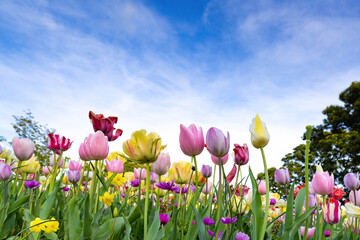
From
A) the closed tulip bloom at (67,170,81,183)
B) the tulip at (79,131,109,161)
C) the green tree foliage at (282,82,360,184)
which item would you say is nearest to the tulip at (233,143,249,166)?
the tulip at (79,131,109,161)

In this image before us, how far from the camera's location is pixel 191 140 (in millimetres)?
1638

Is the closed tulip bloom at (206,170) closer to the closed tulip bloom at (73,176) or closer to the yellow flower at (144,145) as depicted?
the yellow flower at (144,145)

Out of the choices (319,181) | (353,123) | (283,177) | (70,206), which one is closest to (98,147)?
(70,206)

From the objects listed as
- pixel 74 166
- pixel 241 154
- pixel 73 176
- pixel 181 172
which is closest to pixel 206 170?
pixel 181 172

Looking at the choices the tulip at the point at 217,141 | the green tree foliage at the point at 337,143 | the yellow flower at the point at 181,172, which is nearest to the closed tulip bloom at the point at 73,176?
the yellow flower at the point at 181,172

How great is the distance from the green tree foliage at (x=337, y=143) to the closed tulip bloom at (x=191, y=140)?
1918 centimetres

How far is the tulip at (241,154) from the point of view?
2.01m

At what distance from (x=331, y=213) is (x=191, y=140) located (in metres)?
1.24

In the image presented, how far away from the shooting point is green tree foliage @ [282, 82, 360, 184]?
19.7 meters

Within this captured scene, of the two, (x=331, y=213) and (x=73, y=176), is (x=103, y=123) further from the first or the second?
(x=331, y=213)

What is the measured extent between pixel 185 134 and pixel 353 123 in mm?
23792

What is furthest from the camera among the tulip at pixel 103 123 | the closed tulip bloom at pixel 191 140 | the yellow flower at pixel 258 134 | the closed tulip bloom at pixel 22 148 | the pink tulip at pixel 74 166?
the pink tulip at pixel 74 166

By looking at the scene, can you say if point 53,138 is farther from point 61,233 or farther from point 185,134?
point 185,134

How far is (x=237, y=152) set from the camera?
202 cm
